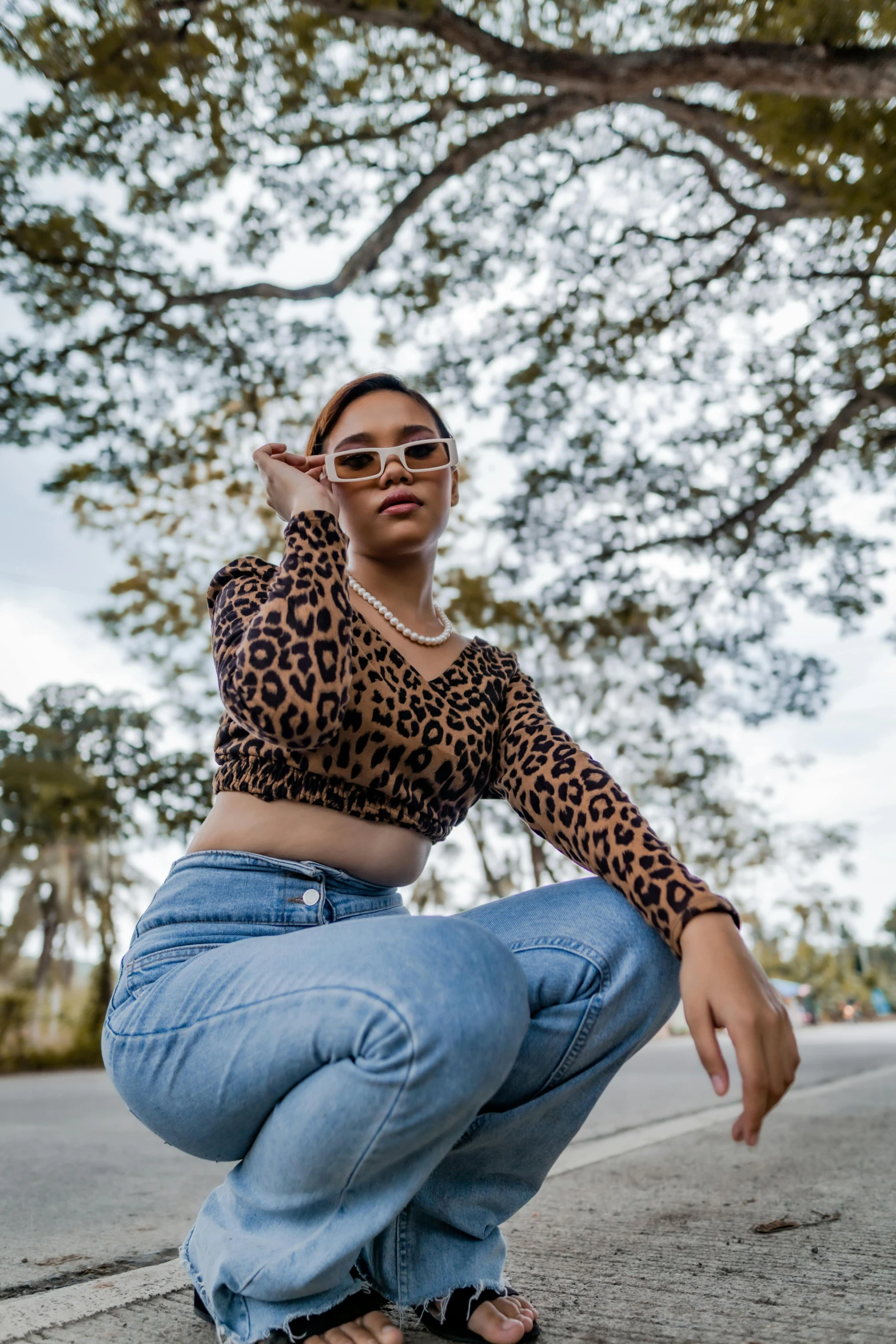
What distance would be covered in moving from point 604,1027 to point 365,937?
1.41ft

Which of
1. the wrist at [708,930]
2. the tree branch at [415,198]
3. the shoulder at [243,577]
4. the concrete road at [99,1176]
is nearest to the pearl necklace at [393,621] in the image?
the shoulder at [243,577]

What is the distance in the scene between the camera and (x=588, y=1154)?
3148 millimetres

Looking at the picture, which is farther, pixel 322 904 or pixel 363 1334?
pixel 322 904

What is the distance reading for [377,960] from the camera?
115 centimetres

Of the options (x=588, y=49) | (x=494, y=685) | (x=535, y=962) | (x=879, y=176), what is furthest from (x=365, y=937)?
(x=588, y=49)

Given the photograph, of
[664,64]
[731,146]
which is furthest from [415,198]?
[664,64]

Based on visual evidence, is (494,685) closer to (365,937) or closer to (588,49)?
(365,937)

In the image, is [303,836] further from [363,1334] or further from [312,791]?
[363,1334]

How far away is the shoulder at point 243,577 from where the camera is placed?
160cm

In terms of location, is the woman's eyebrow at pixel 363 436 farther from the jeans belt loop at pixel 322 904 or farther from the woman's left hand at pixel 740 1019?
the woman's left hand at pixel 740 1019

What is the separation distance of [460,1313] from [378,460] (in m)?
1.32

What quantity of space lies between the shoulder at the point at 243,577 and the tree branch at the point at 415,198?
15.2ft

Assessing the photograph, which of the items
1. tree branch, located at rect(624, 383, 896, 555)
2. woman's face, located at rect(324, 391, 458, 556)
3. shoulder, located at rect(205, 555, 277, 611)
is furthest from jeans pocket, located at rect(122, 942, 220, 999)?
tree branch, located at rect(624, 383, 896, 555)

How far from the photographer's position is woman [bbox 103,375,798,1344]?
1.16 meters
